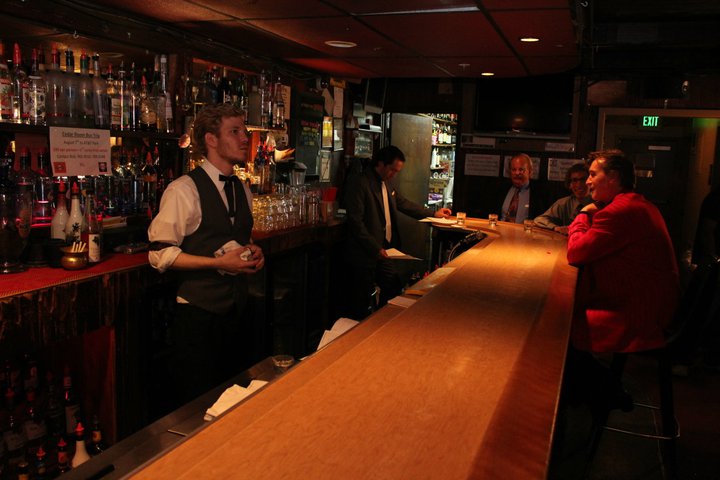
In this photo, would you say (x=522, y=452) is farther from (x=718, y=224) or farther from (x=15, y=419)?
(x=718, y=224)

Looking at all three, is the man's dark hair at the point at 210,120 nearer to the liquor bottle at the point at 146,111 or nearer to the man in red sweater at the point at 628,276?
the liquor bottle at the point at 146,111

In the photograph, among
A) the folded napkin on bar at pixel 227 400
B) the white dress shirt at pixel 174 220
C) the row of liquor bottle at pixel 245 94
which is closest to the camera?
the folded napkin on bar at pixel 227 400

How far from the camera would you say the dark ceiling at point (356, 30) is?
3.11 metres

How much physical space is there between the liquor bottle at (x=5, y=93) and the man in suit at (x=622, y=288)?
113 inches

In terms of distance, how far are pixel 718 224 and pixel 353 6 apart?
383cm

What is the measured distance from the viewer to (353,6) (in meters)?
3.14

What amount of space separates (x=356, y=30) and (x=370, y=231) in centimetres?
199

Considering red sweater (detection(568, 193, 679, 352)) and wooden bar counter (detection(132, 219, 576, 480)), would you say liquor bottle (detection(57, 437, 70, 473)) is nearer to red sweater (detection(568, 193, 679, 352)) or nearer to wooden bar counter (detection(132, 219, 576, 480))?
wooden bar counter (detection(132, 219, 576, 480))

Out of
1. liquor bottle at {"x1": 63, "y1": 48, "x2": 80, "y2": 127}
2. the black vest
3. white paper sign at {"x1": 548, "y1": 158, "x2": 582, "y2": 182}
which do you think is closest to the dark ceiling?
liquor bottle at {"x1": 63, "y1": 48, "x2": 80, "y2": 127}

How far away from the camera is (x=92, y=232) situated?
309 cm

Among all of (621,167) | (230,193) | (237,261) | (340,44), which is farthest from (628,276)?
(340,44)

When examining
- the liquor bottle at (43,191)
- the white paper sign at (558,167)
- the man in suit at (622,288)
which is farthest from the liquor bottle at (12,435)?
the white paper sign at (558,167)

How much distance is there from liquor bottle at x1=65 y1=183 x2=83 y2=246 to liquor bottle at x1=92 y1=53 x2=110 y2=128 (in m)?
0.49

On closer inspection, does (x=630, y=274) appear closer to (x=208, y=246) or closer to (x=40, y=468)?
(x=208, y=246)
